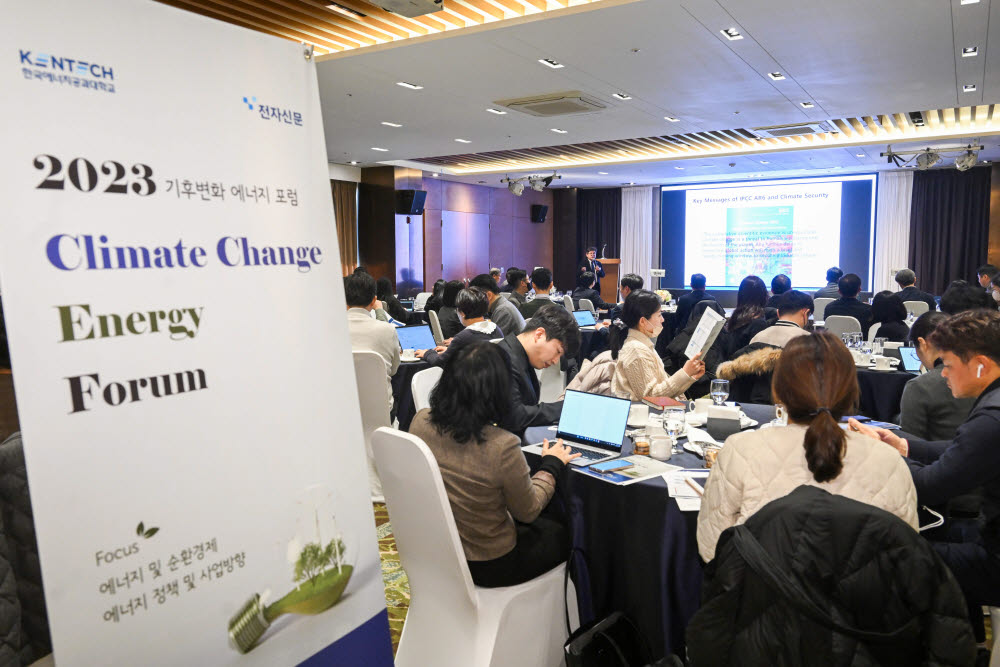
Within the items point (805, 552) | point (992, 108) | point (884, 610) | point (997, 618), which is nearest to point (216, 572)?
point (805, 552)

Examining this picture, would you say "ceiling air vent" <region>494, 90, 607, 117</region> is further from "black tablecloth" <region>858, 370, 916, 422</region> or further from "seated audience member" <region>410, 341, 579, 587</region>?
"seated audience member" <region>410, 341, 579, 587</region>

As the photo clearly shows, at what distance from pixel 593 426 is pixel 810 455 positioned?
46.1 inches

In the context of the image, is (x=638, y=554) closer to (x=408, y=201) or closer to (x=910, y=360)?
(x=910, y=360)

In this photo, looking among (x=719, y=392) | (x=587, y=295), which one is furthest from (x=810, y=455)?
(x=587, y=295)

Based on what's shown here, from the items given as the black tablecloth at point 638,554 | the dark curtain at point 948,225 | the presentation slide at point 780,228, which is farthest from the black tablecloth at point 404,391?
the dark curtain at point 948,225

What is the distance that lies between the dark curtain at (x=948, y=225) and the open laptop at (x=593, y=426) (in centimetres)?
1348

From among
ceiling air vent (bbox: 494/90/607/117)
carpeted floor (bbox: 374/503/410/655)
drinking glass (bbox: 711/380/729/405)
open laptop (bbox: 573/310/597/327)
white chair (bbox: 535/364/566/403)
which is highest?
ceiling air vent (bbox: 494/90/607/117)

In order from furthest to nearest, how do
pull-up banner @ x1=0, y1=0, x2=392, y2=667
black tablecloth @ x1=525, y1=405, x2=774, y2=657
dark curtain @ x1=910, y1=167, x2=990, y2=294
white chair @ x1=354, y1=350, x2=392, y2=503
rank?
dark curtain @ x1=910, y1=167, x2=990, y2=294
white chair @ x1=354, y1=350, x2=392, y2=503
black tablecloth @ x1=525, y1=405, x2=774, y2=657
pull-up banner @ x1=0, y1=0, x2=392, y2=667

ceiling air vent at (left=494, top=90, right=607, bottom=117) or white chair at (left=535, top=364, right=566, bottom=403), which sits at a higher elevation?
ceiling air vent at (left=494, top=90, right=607, bottom=117)

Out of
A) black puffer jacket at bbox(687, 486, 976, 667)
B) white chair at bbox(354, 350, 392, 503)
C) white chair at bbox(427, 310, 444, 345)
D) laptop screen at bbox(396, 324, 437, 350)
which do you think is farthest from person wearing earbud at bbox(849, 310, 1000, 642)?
white chair at bbox(427, 310, 444, 345)

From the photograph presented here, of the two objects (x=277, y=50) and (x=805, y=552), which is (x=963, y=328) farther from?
(x=277, y=50)

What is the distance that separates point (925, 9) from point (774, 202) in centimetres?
1047

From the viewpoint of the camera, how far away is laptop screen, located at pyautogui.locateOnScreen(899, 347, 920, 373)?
4918 mm

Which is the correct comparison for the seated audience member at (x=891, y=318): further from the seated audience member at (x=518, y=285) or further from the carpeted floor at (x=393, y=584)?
the carpeted floor at (x=393, y=584)
